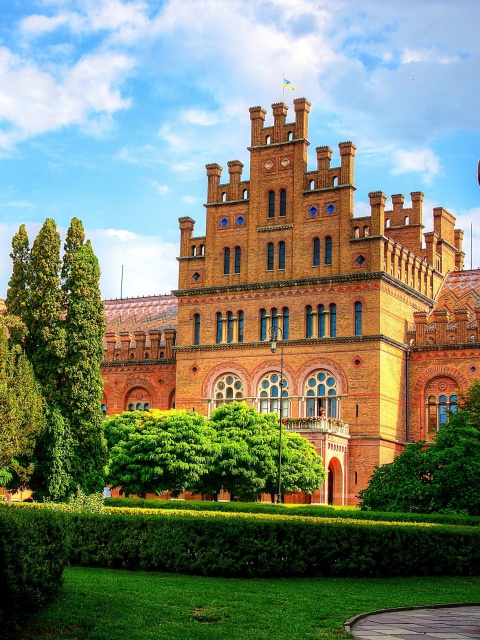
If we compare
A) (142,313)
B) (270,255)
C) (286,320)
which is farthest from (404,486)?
(142,313)

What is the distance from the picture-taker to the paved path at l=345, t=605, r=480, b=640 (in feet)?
45.2

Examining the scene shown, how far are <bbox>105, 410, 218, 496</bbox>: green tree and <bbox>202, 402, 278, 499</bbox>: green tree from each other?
0.71 metres

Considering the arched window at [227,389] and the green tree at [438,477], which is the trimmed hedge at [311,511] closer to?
the green tree at [438,477]

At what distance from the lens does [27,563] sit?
549 inches

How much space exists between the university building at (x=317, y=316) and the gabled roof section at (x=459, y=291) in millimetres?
183

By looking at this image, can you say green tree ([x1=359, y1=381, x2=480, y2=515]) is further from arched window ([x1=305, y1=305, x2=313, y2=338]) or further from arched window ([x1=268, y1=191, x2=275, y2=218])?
arched window ([x1=268, y1=191, x2=275, y2=218])

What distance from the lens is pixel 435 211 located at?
6312 centimetres

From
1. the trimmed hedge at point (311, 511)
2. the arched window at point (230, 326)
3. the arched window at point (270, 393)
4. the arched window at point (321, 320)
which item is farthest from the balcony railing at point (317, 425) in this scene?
the trimmed hedge at point (311, 511)

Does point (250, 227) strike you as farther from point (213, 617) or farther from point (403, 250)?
point (213, 617)

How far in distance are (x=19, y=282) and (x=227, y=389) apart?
22.4 metres

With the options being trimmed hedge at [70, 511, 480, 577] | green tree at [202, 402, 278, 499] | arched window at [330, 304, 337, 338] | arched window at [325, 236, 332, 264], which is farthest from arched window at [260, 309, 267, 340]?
trimmed hedge at [70, 511, 480, 577]

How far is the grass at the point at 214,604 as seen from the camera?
13.9m

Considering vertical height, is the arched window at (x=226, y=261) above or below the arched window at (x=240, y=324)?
above

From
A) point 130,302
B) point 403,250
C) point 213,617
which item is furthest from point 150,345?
point 213,617
